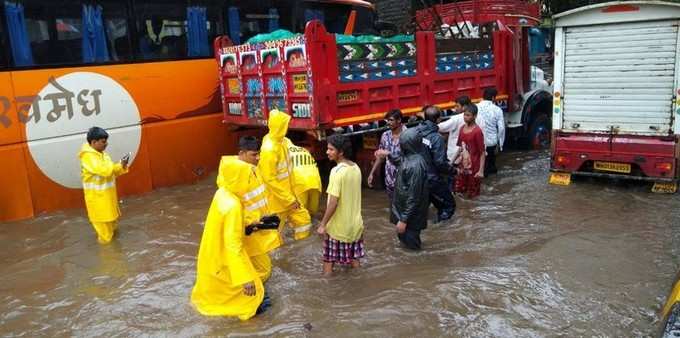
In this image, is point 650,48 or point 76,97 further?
point 76,97

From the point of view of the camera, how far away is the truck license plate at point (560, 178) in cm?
772

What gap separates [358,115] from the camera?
22.9ft

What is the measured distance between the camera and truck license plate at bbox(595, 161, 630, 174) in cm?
722

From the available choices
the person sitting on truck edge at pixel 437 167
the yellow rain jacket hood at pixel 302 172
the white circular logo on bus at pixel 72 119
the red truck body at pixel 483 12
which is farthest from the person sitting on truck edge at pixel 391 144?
the red truck body at pixel 483 12

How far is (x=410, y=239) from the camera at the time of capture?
17.5 feet

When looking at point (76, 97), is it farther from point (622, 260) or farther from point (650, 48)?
point (650, 48)

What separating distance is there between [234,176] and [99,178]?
108 inches

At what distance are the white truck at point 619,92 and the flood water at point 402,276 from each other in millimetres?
464

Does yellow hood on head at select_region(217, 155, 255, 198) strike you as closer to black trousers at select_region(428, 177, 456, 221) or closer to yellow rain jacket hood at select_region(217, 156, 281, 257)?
yellow rain jacket hood at select_region(217, 156, 281, 257)

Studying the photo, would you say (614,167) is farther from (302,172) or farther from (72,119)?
(72,119)

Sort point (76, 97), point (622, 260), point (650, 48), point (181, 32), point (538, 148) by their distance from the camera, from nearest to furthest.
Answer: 1. point (622, 260)
2. point (650, 48)
3. point (76, 97)
4. point (181, 32)
5. point (538, 148)

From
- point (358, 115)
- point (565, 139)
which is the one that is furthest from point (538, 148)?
point (358, 115)

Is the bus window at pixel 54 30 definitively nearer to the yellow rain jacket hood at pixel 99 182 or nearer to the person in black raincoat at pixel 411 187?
the yellow rain jacket hood at pixel 99 182

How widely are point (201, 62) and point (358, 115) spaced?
2914 mm
